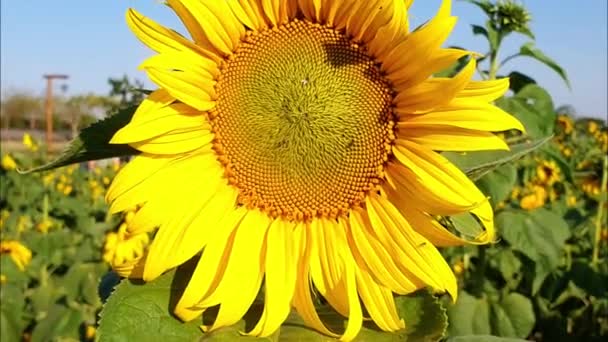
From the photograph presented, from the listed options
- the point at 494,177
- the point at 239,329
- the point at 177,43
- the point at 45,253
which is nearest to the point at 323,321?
the point at 239,329

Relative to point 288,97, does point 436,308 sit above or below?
below

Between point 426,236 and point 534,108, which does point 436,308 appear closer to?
point 426,236

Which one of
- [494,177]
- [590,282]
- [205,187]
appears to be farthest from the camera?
[590,282]

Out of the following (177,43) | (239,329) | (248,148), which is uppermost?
(177,43)

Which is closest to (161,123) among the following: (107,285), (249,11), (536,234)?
(249,11)

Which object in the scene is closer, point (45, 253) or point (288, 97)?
point (288, 97)

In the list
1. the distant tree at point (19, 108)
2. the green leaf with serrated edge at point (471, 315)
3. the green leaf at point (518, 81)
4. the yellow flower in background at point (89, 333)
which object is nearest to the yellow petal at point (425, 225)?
the green leaf at point (518, 81)

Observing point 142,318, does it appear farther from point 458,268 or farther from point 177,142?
point 458,268

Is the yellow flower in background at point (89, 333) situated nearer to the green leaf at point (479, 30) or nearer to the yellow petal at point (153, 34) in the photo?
the green leaf at point (479, 30)
